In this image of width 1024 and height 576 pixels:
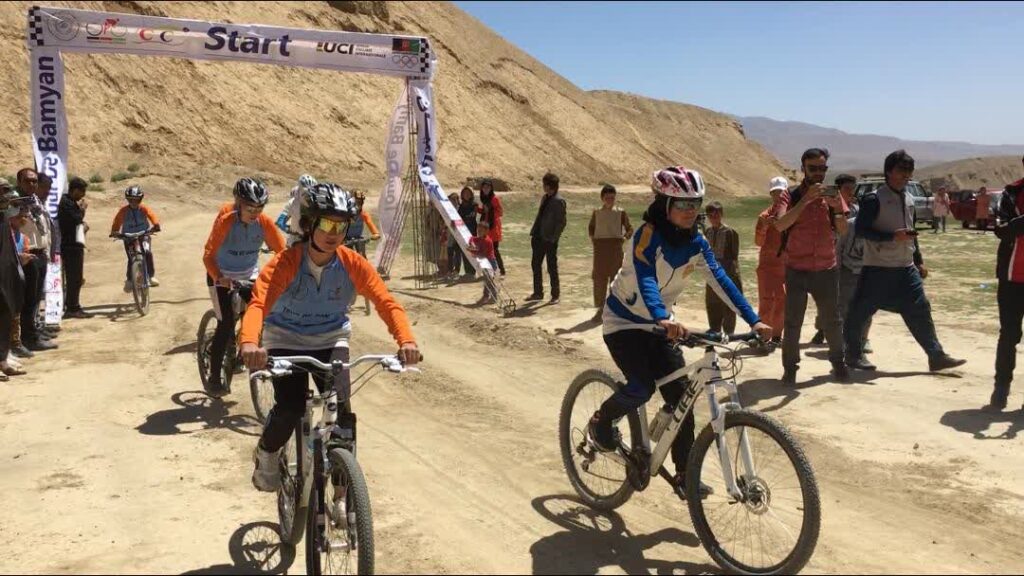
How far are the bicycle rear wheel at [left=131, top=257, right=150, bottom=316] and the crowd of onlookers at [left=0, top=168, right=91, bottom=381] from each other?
2.70 ft

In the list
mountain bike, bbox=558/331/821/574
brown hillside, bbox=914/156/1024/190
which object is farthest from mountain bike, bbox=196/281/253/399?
brown hillside, bbox=914/156/1024/190

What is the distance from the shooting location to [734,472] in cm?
489

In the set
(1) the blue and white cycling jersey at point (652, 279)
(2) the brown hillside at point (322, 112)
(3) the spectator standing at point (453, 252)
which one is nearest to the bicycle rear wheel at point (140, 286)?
(3) the spectator standing at point (453, 252)

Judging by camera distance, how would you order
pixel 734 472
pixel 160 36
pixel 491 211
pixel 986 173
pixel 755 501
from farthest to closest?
1. pixel 986 173
2. pixel 160 36
3. pixel 491 211
4. pixel 734 472
5. pixel 755 501

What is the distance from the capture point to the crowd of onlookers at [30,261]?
10.1 m

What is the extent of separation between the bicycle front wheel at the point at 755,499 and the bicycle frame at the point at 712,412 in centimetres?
1

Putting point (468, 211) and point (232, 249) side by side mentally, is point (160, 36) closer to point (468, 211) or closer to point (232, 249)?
point (468, 211)

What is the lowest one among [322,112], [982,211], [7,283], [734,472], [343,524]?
[343,524]

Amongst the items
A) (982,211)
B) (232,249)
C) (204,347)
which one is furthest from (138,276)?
(982,211)

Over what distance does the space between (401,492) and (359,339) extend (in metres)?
5.94

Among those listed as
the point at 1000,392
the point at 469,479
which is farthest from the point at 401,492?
the point at 1000,392

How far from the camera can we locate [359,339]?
12.2 m

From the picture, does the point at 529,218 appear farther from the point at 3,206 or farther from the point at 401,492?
the point at 401,492

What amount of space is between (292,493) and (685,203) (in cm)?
277
